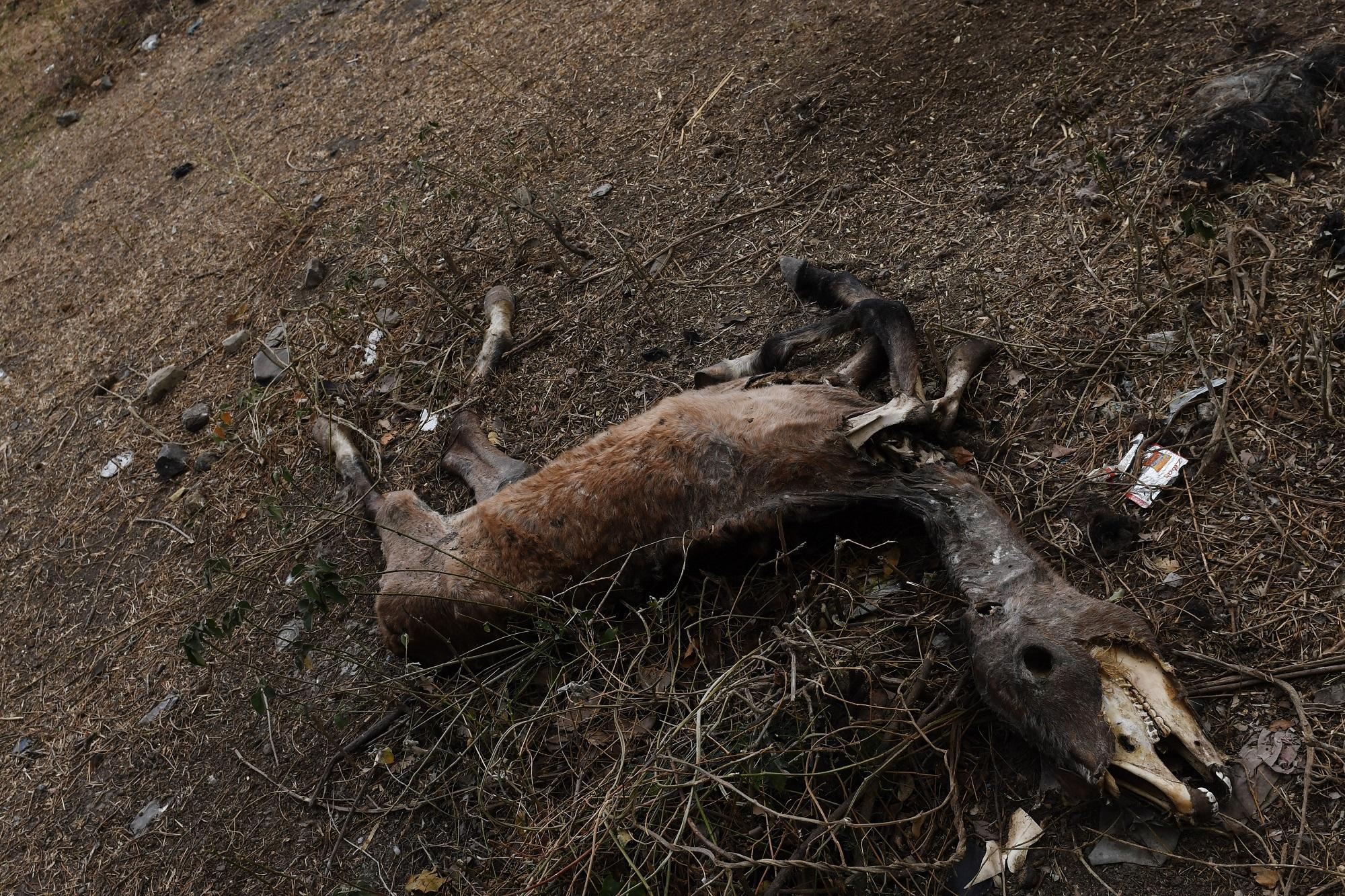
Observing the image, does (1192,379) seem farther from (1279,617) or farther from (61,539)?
(61,539)

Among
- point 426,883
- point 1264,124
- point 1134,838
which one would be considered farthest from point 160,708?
point 1264,124

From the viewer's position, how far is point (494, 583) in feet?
10.1

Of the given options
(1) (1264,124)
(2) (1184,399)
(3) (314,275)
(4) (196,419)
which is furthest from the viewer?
(3) (314,275)

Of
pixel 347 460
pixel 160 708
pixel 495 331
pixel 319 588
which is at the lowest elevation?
pixel 160 708

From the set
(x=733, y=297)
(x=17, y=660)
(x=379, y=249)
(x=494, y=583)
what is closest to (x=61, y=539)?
(x=17, y=660)

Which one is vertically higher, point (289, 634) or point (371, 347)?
point (371, 347)

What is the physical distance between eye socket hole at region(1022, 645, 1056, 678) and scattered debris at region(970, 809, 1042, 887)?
→ 362mm

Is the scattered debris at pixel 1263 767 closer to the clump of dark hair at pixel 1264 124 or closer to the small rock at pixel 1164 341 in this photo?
the small rock at pixel 1164 341

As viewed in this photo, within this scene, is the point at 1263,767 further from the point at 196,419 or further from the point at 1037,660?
the point at 196,419

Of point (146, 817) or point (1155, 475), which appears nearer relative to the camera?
point (1155, 475)

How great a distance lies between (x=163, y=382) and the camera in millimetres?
4887

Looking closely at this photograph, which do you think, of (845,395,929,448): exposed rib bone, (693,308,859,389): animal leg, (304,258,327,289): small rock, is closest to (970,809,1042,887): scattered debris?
(845,395,929,448): exposed rib bone

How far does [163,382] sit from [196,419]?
461mm

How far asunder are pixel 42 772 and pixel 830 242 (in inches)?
158
